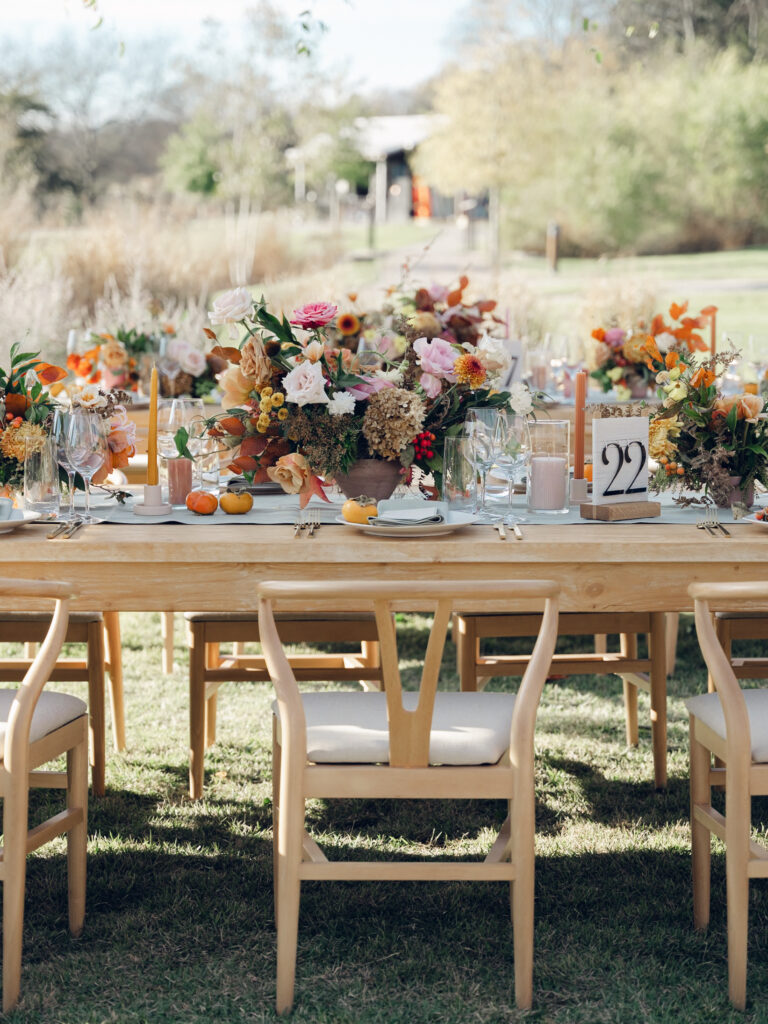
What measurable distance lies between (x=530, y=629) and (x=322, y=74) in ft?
72.2

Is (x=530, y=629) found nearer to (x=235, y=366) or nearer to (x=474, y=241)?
(x=235, y=366)

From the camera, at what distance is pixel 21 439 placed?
8.65 ft

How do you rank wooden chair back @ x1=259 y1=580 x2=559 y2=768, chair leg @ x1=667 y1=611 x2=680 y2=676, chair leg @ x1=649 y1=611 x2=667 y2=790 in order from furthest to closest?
chair leg @ x1=667 y1=611 x2=680 y2=676 → chair leg @ x1=649 y1=611 x2=667 y2=790 → wooden chair back @ x1=259 y1=580 x2=559 y2=768

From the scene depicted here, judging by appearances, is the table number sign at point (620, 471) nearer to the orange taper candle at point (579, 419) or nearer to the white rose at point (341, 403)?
the orange taper candle at point (579, 419)

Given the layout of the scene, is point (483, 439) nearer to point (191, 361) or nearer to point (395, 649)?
point (395, 649)

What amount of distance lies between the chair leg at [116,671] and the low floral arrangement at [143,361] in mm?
1400

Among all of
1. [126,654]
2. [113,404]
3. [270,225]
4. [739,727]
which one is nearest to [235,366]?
[113,404]

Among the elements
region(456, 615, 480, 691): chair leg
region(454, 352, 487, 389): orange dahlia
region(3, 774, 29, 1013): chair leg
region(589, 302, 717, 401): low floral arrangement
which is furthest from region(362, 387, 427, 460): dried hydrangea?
region(589, 302, 717, 401): low floral arrangement

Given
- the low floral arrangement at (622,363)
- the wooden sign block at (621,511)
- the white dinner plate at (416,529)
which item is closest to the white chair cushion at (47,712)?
the white dinner plate at (416,529)

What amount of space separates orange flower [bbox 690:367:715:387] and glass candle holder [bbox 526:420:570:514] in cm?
29

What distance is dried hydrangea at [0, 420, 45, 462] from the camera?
263 centimetres

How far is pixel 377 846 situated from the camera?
279 centimetres

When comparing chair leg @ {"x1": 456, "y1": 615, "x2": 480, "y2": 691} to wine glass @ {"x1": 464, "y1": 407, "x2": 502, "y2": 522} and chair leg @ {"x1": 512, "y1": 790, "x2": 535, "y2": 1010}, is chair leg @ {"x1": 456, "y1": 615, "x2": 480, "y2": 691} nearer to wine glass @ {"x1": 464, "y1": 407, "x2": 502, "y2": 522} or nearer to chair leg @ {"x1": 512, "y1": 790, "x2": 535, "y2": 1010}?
wine glass @ {"x1": 464, "y1": 407, "x2": 502, "y2": 522}

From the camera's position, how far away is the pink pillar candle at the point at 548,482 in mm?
2703
